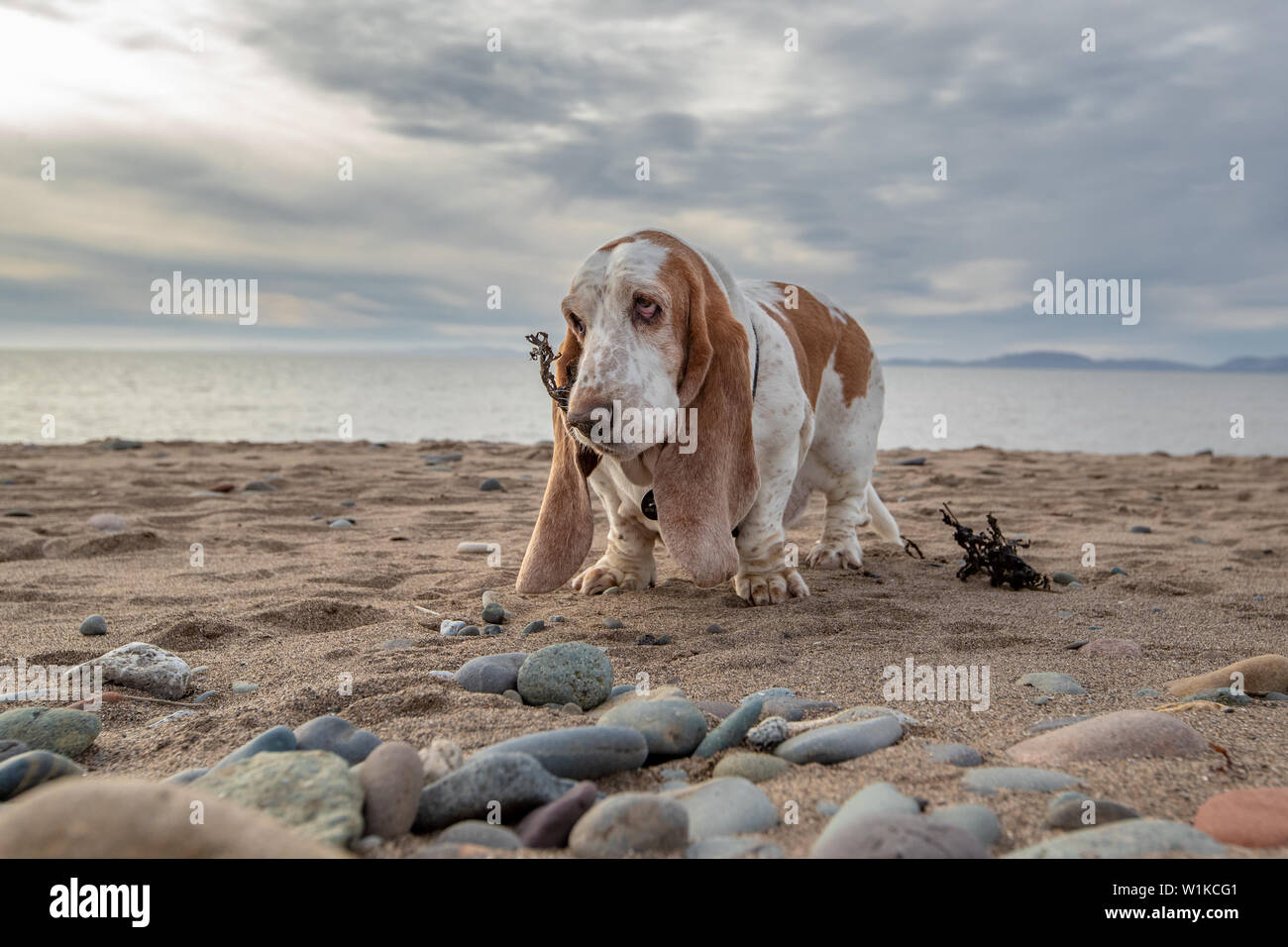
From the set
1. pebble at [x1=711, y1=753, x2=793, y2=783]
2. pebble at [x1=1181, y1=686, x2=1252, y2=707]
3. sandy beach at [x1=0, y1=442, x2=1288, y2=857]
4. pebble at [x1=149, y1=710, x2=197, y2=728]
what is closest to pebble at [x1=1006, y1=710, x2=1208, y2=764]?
sandy beach at [x1=0, y1=442, x2=1288, y2=857]

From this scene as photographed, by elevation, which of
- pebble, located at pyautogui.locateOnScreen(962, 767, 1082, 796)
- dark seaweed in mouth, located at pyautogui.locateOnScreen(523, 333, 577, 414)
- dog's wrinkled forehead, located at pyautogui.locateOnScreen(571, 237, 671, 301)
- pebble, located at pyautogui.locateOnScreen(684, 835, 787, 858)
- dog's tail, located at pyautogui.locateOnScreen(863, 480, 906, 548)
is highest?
dog's wrinkled forehead, located at pyautogui.locateOnScreen(571, 237, 671, 301)

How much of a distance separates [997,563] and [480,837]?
11.6 ft

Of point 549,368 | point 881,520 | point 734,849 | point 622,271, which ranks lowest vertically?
point 734,849

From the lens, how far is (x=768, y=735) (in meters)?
2.20

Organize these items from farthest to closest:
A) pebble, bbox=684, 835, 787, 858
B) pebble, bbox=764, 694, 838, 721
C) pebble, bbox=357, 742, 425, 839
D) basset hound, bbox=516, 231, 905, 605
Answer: basset hound, bbox=516, 231, 905, 605 → pebble, bbox=764, 694, 838, 721 → pebble, bbox=357, 742, 425, 839 → pebble, bbox=684, 835, 787, 858

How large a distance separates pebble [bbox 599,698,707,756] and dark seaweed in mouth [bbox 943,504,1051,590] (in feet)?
8.81

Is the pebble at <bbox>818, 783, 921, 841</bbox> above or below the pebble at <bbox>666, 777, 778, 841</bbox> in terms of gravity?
above

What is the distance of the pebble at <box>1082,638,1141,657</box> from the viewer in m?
3.24

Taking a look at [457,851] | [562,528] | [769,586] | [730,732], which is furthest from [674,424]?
[457,851]

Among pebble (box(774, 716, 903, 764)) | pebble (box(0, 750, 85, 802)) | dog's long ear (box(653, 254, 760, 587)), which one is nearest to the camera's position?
pebble (box(0, 750, 85, 802))

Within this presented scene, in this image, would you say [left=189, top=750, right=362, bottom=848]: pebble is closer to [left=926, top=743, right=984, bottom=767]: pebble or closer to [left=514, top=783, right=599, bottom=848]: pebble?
[left=514, top=783, right=599, bottom=848]: pebble

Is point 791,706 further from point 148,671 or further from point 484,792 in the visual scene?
point 148,671
